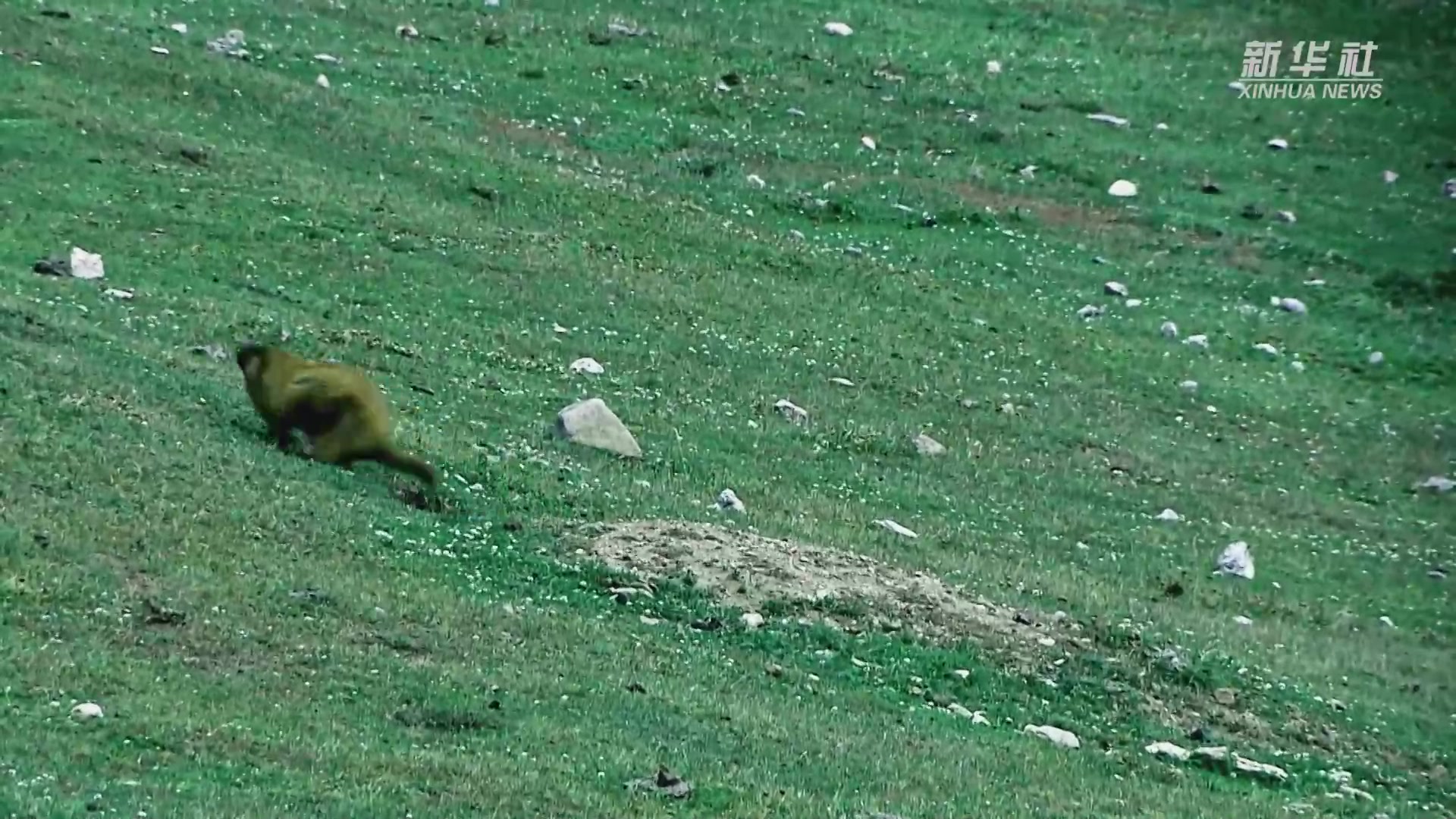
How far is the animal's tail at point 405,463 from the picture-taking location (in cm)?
1126

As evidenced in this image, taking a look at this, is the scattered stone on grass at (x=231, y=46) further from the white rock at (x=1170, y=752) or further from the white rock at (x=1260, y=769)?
the white rock at (x=1260, y=769)

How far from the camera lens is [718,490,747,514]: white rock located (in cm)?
1264

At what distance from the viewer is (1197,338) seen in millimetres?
20203

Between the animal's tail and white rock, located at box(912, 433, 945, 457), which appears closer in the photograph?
the animal's tail

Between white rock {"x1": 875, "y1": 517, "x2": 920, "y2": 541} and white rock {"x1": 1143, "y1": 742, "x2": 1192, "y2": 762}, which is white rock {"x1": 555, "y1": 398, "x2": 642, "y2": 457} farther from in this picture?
white rock {"x1": 1143, "y1": 742, "x2": 1192, "y2": 762}

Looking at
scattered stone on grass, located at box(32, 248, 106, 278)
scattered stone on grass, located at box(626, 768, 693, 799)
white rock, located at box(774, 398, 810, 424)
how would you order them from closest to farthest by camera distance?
scattered stone on grass, located at box(626, 768, 693, 799) < scattered stone on grass, located at box(32, 248, 106, 278) < white rock, located at box(774, 398, 810, 424)

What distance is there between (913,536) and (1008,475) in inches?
92.5

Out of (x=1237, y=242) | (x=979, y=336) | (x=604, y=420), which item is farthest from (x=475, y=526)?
(x=1237, y=242)

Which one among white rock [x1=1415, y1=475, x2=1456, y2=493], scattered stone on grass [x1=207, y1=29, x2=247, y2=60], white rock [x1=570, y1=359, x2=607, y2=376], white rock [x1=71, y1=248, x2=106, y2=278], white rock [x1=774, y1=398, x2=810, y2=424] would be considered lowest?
white rock [x1=1415, y1=475, x2=1456, y2=493]

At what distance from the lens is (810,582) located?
36.4ft

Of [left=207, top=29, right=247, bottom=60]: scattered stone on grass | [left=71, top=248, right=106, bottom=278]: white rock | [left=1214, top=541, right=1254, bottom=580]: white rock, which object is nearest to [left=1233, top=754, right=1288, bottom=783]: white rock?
[left=1214, top=541, right=1254, bottom=580]: white rock

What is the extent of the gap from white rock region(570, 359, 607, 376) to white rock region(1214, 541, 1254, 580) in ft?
15.2

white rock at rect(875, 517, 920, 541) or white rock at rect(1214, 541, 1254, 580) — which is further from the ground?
white rock at rect(875, 517, 920, 541)

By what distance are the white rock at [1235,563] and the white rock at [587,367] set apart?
4.62m
